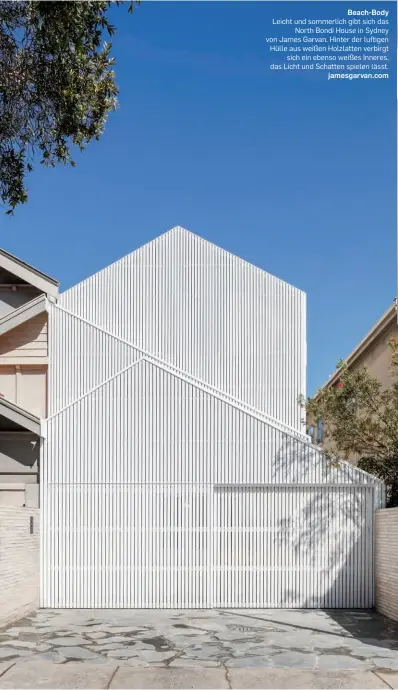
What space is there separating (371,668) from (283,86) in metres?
9.90

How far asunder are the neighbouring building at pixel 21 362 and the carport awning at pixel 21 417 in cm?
106

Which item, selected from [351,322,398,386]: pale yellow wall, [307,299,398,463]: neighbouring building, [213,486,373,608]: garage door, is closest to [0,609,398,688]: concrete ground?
[213,486,373,608]: garage door

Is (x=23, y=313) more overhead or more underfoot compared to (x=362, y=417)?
more overhead

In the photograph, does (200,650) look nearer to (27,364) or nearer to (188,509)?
(188,509)

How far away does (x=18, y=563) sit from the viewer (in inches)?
587

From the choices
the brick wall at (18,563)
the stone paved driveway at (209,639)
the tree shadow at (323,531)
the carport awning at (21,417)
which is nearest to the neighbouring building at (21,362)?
the carport awning at (21,417)

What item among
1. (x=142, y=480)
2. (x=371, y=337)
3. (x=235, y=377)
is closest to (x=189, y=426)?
(x=142, y=480)

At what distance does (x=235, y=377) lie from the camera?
811 inches

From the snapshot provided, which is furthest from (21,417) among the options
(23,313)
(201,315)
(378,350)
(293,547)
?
(378,350)

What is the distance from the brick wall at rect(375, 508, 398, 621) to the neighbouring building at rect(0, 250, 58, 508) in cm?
762

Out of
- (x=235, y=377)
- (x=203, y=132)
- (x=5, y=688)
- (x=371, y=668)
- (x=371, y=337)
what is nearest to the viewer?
(x=5, y=688)

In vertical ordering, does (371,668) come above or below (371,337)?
below

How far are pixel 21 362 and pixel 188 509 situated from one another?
6.23 meters

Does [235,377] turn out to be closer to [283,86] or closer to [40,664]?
[283,86]
